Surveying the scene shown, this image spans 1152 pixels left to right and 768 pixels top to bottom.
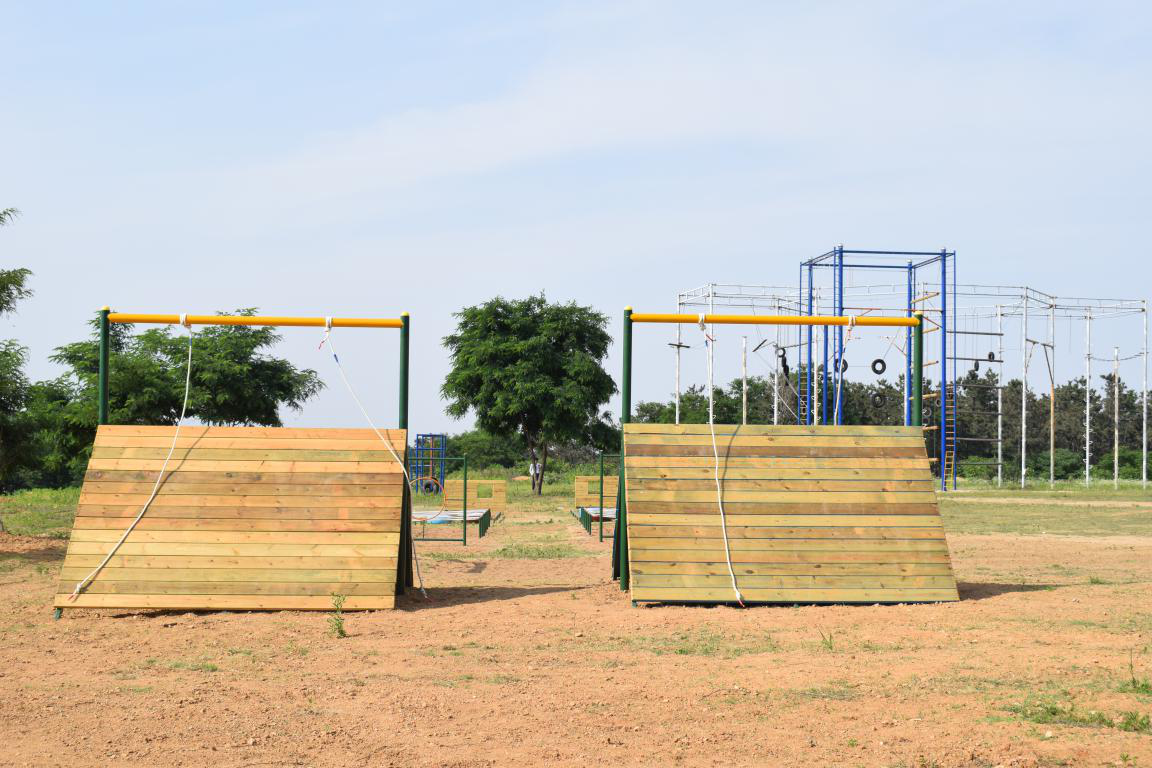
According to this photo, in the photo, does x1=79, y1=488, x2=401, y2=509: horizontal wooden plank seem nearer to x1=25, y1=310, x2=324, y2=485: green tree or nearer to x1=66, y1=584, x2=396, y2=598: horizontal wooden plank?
x1=66, y1=584, x2=396, y2=598: horizontal wooden plank

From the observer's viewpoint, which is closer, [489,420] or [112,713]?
[112,713]

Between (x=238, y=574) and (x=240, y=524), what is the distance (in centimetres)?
50

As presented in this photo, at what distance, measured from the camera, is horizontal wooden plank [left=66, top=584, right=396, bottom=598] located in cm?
888

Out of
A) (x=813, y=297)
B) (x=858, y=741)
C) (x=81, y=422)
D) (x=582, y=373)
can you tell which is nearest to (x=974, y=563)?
(x=858, y=741)

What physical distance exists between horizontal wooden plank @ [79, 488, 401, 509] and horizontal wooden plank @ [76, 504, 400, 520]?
29 mm

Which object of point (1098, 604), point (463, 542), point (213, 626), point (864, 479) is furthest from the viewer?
point (463, 542)

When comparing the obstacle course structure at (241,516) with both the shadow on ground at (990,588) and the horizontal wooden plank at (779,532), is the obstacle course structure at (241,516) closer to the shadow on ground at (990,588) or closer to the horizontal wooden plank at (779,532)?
the horizontal wooden plank at (779,532)

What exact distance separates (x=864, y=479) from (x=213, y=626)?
18.9 ft

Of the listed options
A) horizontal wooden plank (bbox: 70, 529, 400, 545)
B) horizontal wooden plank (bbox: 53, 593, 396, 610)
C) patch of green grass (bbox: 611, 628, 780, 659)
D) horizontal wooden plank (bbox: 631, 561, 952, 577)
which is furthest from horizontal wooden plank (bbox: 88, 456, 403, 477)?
patch of green grass (bbox: 611, 628, 780, 659)

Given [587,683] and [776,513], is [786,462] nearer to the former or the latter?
[776,513]

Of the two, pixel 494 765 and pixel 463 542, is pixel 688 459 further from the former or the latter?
pixel 463 542

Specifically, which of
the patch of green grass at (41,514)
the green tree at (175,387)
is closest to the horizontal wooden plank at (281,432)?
the patch of green grass at (41,514)

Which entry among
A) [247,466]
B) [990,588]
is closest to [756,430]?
[990,588]

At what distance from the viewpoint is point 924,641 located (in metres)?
7.55
